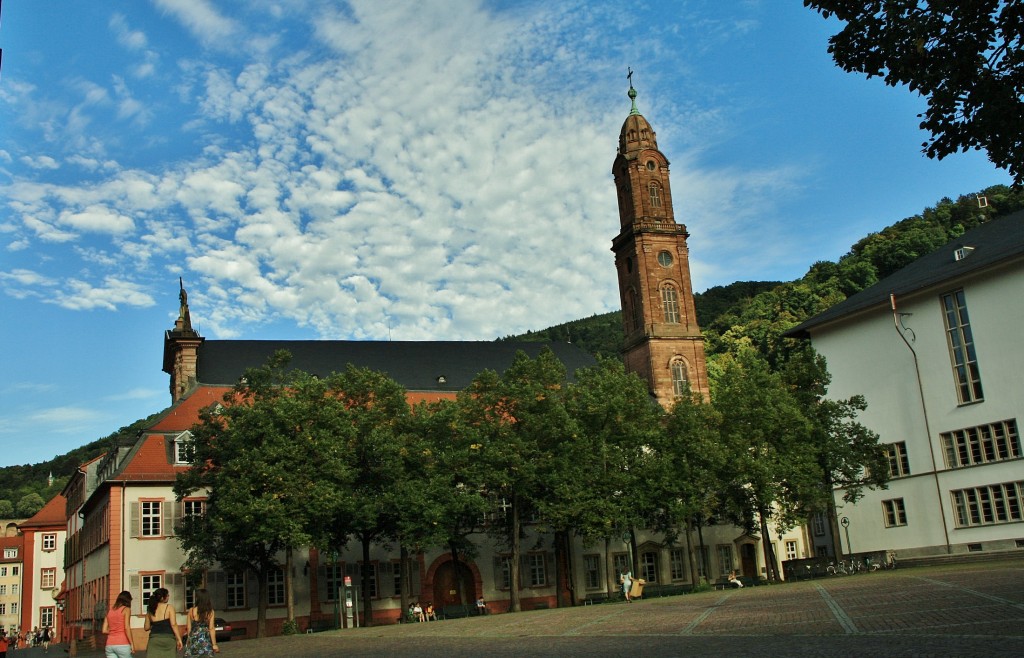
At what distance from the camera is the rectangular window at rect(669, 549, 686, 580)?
A: 57.0m

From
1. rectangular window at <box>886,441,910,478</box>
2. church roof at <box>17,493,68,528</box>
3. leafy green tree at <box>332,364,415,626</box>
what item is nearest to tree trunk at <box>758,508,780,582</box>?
rectangular window at <box>886,441,910,478</box>

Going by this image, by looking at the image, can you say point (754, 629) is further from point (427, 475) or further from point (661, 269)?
point (661, 269)

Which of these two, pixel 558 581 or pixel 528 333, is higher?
pixel 528 333

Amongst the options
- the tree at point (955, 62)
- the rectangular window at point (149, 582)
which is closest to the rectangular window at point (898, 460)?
the rectangular window at point (149, 582)

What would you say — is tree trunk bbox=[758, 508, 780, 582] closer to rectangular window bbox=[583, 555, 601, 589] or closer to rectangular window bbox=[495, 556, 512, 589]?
rectangular window bbox=[583, 555, 601, 589]

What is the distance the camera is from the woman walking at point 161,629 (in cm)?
1295

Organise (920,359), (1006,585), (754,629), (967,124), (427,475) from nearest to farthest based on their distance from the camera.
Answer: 1. (967,124)
2. (754,629)
3. (1006,585)
4. (427,475)
5. (920,359)

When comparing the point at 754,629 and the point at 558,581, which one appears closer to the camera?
the point at 754,629

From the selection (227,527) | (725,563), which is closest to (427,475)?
(227,527)

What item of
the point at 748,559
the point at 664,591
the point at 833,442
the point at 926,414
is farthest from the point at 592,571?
the point at 926,414

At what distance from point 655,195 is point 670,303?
7.86 metres

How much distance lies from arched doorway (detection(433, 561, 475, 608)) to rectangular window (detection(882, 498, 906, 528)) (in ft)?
74.1

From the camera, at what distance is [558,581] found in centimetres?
4731

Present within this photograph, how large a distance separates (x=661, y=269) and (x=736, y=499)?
23615 millimetres
